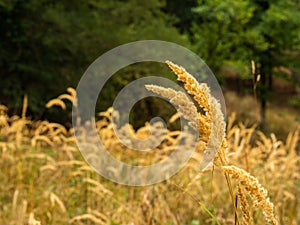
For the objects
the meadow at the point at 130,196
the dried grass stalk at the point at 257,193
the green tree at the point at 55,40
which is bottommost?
the meadow at the point at 130,196

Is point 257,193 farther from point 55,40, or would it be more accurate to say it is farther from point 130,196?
point 55,40

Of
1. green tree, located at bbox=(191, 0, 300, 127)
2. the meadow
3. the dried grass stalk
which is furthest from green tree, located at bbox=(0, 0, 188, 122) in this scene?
the dried grass stalk

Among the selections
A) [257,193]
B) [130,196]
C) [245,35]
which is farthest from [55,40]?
[257,193]

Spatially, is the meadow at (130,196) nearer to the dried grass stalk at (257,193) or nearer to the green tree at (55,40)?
the dried grass stalk at (257,193)

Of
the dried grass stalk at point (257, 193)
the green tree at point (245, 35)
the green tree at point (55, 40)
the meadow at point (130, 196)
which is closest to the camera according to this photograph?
the dried grass stalk at point (257, 193)

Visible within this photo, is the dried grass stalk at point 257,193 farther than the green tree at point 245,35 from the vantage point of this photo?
No

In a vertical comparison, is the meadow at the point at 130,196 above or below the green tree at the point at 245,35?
below

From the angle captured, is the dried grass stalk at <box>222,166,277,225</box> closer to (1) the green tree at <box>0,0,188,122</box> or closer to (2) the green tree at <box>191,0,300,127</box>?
(1) the green tree at <box>0,0,188,122</box>

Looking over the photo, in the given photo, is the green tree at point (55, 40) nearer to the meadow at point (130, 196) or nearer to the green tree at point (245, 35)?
the green tree at point (245, 35)

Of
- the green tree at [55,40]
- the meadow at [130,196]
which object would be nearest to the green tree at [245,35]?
the green tree at [55,40]

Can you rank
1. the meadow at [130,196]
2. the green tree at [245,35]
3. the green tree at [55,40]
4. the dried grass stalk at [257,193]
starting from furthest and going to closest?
the green tree at [245,35] → the green tree at [55,40] → the meadow at [130,196] → the dried grass stalk at [257,193]

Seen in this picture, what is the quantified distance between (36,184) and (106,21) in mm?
7568

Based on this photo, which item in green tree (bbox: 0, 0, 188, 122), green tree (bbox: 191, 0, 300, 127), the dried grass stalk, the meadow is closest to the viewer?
the dried grass stalk

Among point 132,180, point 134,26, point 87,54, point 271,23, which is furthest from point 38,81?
point 132,180
